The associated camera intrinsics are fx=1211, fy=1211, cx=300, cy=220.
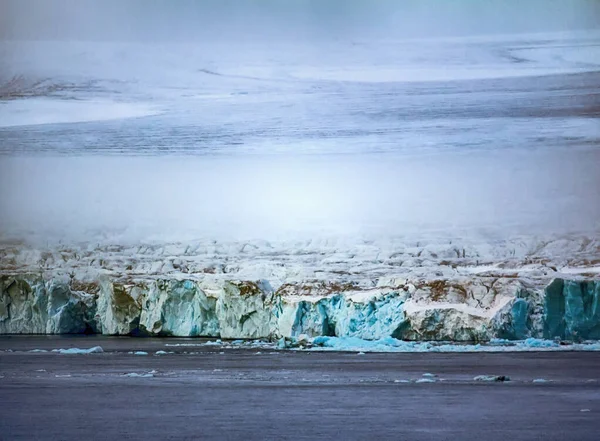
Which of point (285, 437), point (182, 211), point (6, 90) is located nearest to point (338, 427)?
point (285, 437)

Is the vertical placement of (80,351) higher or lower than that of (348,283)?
lower

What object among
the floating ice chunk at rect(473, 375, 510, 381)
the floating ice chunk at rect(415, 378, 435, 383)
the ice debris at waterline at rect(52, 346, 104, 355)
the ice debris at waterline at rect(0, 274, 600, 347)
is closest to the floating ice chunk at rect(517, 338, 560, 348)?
the ice debris at waterline at rect(0, 274, 600, 347)

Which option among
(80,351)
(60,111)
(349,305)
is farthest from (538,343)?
(60,111)

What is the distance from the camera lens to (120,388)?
6.77m

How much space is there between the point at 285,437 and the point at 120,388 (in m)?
2.33

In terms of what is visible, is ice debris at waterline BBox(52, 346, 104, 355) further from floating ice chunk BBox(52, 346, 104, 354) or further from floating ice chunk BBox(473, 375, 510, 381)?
floating ice chunk BBox(473, 375, 510, 381)

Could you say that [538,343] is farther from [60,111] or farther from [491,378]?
[60,111]

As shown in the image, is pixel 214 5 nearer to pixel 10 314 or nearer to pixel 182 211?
pixel 182 211

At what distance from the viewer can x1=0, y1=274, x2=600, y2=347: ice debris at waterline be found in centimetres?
984

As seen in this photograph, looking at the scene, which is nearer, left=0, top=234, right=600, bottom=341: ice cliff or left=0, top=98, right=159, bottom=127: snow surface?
left=0, top=234, right=600, bottom=341: ice cliff

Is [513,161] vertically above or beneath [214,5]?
beneath

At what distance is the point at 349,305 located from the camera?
1004 centimetres

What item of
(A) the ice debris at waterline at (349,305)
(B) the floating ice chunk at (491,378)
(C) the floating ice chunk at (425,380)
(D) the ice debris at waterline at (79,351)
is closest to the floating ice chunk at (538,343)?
(A) the ice debris at waterline at (349,305)

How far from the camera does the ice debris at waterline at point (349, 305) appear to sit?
32.3 feet
